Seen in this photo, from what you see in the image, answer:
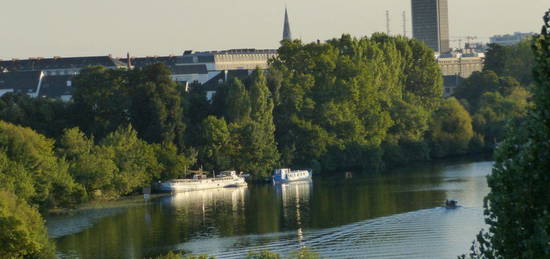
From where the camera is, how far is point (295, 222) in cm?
4256

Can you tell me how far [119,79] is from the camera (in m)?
62.2

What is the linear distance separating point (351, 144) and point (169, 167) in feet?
42.6

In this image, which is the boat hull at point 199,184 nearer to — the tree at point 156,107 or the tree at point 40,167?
the tree at point 156,107

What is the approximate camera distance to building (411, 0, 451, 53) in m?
184

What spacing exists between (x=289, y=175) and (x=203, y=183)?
4.89 m

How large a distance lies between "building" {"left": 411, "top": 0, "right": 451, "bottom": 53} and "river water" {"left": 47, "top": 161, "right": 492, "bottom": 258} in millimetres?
127511

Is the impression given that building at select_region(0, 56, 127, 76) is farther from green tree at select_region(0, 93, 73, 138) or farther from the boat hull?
the boat hull

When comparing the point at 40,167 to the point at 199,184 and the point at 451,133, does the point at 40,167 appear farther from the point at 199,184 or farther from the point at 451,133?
the point at 451,133

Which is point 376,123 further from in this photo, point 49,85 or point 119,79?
point 49,85

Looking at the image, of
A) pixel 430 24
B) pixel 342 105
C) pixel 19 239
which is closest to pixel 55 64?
pixel 342 105

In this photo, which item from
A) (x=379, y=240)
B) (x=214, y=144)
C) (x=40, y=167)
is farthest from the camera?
(x=214, y=144)

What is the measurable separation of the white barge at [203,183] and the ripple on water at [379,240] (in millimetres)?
17816

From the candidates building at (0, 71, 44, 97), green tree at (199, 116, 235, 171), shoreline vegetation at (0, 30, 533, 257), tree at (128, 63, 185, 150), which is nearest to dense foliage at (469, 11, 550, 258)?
shoreline vegetation at (0, 30, 533, 257)

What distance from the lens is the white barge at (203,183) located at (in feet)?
189
